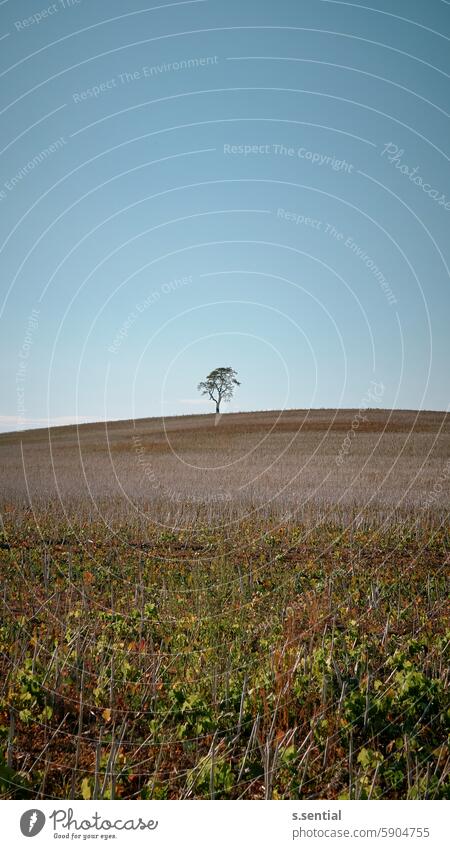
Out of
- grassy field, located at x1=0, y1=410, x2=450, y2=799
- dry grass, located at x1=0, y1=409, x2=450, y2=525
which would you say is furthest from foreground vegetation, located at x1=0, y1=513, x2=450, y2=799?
dry grass, located at x1=0, y1=409, x2=450, y2=525

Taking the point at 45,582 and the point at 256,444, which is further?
the point at 256,444

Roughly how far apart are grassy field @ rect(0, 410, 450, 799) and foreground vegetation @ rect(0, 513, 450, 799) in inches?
1.0

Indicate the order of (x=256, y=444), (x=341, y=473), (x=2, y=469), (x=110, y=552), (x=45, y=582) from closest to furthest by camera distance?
(x=45, y=582)
(x=110, y=552)
(x=341, y=473)
(x=2, y=469)
(x=256, y=444)

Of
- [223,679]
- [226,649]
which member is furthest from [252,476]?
[223,679]

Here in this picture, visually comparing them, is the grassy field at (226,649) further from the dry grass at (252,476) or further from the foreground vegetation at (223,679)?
the dry grass at (252,476)

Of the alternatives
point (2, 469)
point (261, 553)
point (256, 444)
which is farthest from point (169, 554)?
point (256, 444)

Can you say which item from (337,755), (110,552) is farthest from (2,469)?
(337,755)

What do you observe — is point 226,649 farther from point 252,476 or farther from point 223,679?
point 252,476

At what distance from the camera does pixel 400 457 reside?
3875 centimetres

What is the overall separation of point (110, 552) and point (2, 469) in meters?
27.8

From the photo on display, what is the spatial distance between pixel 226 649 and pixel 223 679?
1.09m
